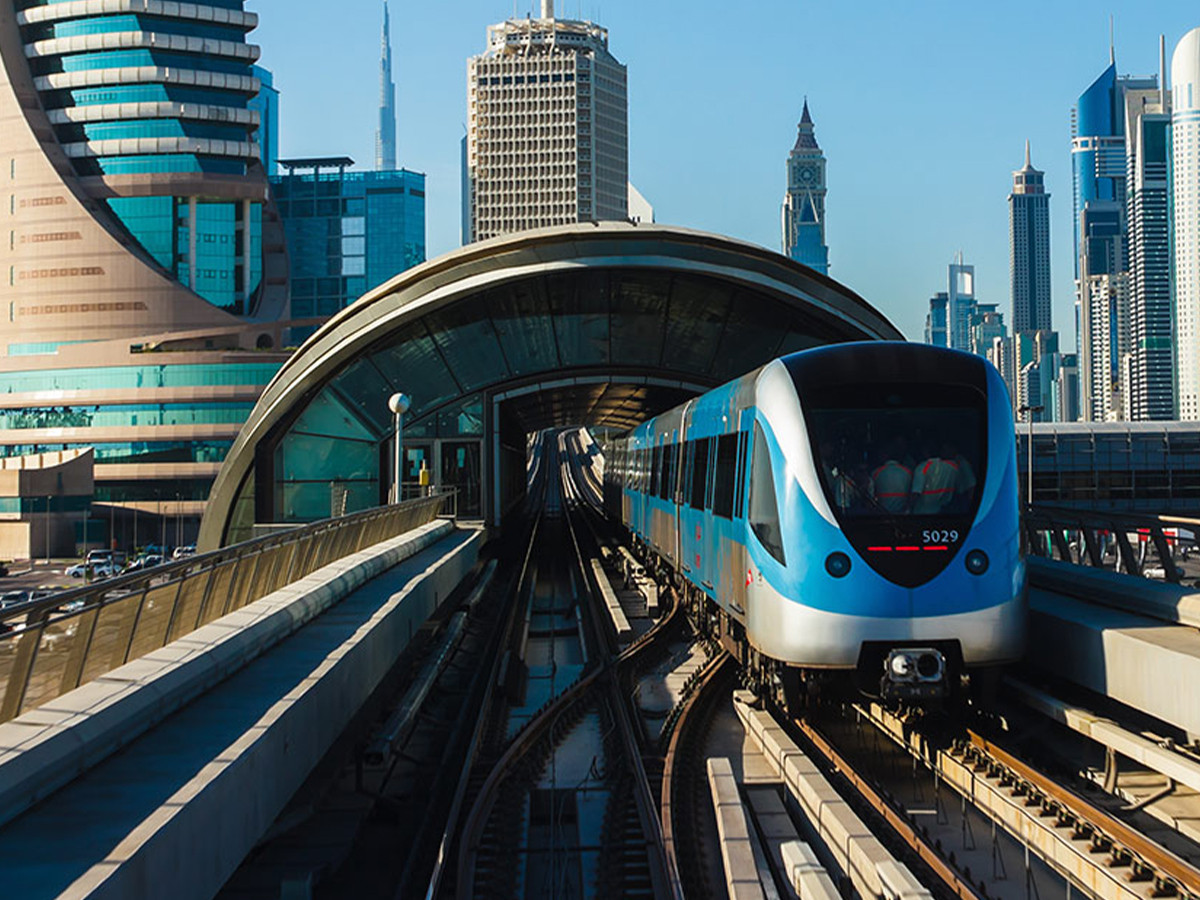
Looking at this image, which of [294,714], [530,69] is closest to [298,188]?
[530,69]

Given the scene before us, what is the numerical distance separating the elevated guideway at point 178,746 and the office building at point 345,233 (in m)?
164

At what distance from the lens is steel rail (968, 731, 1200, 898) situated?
23.3 ft

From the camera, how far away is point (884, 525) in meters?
10.1

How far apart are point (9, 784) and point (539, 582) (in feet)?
83.9

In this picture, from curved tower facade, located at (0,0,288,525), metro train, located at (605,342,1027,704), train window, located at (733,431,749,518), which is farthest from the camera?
curved tower facade, located at (0,0,288,525)

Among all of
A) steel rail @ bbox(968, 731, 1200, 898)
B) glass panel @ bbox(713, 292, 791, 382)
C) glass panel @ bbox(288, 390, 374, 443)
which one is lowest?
steel rail @ bbox(968, 731, 1200, 898)

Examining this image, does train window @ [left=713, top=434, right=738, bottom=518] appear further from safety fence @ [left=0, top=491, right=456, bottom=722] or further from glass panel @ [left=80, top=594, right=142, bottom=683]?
glass panel @ [left=80, top=594, right=142, bottom=683]

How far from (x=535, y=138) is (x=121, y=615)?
171 m

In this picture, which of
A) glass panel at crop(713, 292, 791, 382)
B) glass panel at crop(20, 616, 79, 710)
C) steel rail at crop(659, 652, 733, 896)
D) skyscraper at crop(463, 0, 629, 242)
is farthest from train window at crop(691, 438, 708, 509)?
skyscraper at crop(463, 0, 629, 242)

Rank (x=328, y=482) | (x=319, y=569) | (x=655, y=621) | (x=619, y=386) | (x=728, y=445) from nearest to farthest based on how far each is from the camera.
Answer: (x=728, y=445) → (x=319, y=569) → (x=655, y=621) → (x=328, y=482) → (x=619, y=386)

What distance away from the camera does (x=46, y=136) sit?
311 feet

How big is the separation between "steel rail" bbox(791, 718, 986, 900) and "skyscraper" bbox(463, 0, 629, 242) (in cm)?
16334

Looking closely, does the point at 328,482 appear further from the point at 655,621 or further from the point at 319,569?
the point at 319,569

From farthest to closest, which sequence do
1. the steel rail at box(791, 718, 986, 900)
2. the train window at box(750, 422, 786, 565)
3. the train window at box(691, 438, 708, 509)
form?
the train window at box(691, 438, 708, 509) → the train window at box(750, 422, 786, 565) → the steel rail at box(791, 718, 986, 900)
